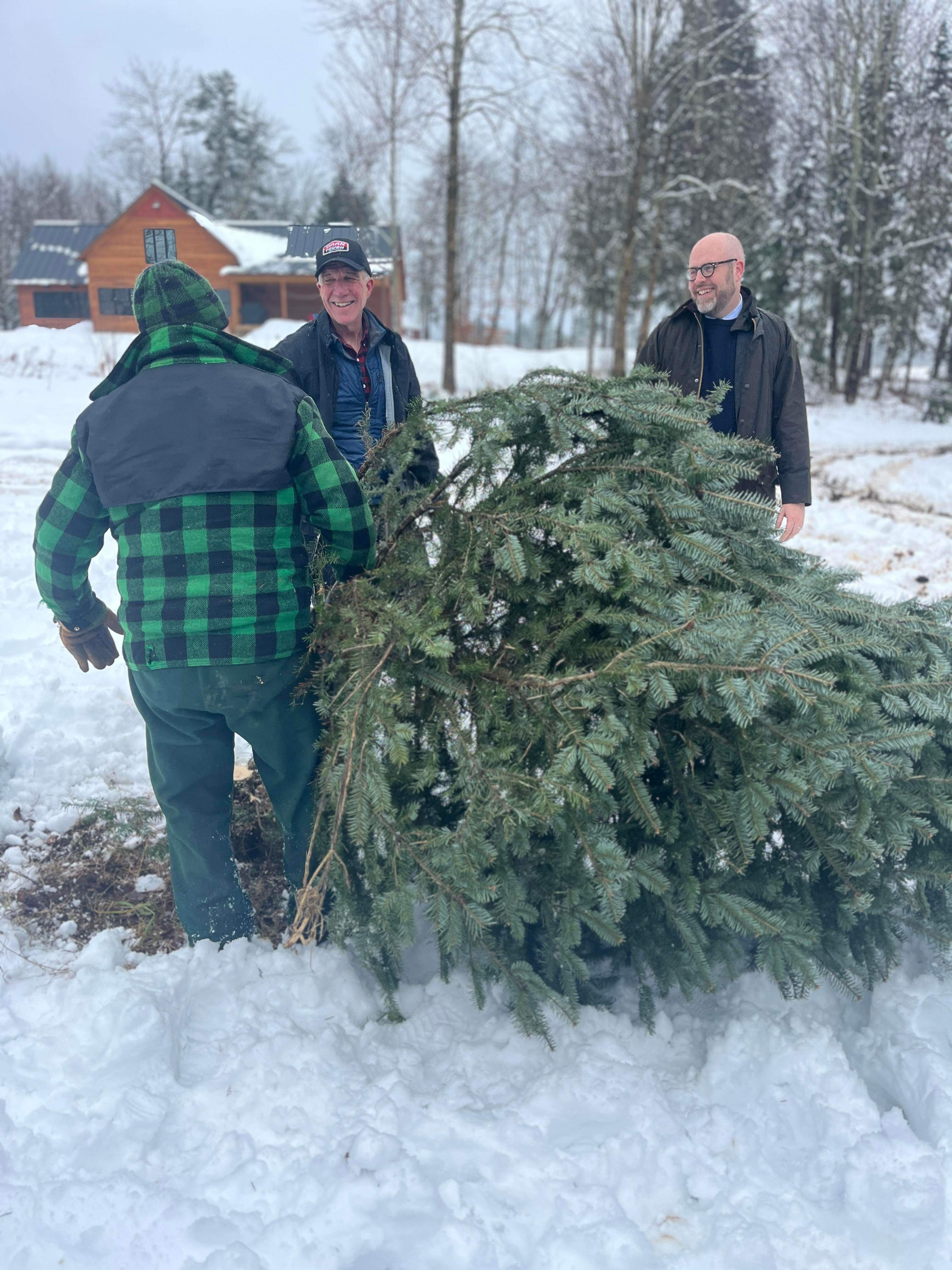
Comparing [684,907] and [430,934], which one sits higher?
[684,907]

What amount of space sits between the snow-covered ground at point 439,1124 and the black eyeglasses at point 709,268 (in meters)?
2.90

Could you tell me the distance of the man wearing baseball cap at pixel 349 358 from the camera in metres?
3.44

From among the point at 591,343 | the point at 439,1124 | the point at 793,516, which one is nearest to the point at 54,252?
the point at 793,516

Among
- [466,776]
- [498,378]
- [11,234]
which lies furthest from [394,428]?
[11,234]

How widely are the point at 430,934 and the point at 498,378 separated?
Result: 22.2 m

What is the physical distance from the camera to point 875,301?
992 inches

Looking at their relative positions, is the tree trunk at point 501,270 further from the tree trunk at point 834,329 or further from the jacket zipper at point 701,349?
the jacket zipper at point 701,349

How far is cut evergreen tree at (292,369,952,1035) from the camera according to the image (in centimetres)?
228

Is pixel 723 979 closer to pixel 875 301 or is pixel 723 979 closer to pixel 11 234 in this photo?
pixel 875 301

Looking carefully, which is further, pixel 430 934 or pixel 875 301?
pixel 875 301

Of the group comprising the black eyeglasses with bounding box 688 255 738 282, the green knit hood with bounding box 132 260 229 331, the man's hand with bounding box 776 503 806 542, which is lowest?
the man's hand with bounding box 776 503 806 542

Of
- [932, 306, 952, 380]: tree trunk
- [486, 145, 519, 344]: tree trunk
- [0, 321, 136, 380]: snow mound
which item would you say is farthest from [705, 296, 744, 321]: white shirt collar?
[486, 145, 519, 344]: tree trunk

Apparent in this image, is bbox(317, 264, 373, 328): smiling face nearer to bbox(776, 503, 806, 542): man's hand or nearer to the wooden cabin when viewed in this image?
the wooden cabin

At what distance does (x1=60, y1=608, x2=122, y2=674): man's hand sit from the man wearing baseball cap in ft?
3.55
